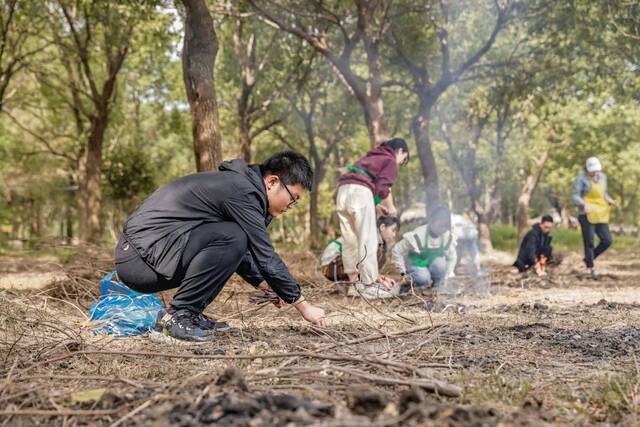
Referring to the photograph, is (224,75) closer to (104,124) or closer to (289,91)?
(289,91)

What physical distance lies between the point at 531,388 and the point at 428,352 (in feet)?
2.80

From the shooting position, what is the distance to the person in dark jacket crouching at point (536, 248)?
34.3 feet

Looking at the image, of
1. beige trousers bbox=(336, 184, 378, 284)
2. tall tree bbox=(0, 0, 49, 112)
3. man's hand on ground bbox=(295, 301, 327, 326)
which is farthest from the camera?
tall tree bbox=(0, 0, 49, 112)

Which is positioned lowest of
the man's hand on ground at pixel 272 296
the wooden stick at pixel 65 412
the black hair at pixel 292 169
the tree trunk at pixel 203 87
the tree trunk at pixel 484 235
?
the tree trunk at pixel 484 235

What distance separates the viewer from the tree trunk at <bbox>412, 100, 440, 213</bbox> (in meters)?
14.3

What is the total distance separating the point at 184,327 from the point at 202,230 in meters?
0.64

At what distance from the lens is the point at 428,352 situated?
365cm

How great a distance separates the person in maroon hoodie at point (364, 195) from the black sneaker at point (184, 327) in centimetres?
306

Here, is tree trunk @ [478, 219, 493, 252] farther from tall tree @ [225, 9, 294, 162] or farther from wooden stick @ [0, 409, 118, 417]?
wooden stick @ [0, 409, 118, 417]

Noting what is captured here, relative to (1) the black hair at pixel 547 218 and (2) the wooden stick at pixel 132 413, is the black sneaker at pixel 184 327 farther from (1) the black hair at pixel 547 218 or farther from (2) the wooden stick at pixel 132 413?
(1) the black hair at pixel 547 218

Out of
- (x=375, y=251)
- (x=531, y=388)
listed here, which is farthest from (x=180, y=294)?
(x=375, y=251)

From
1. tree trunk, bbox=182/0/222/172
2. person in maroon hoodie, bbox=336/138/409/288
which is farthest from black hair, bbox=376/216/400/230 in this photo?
tree trunk, bbox=182/0/222/172

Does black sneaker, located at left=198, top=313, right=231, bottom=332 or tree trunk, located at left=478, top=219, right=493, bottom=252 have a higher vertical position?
black sneaker, located at left=198, top=313, right=231, bottom=332

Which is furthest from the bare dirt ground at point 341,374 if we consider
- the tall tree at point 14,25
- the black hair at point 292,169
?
the tall tree at point 14,25
